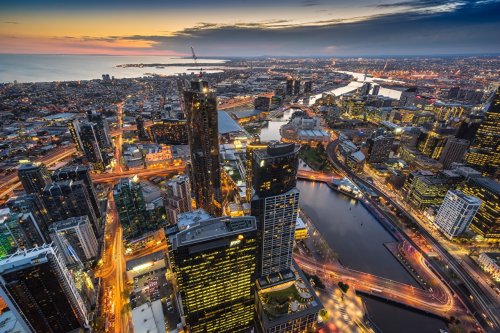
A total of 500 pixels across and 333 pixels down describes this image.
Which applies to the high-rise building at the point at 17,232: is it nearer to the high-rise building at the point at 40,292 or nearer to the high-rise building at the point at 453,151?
the high-rise building at the point at 40,292

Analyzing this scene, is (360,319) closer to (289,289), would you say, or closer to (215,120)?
(289,289)

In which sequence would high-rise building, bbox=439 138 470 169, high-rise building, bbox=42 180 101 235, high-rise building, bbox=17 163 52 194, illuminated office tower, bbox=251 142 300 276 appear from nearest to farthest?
1. illuminated office tower, bbox=251 142 300 276
2. high-rise building, bbox=42 180 101 235
3. high-rise building, bbox=17 163 52 194
4. high-rise building, bbox=439 138 470 169

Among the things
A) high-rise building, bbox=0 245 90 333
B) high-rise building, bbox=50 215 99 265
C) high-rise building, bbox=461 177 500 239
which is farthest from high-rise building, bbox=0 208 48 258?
high-rise building, bbox=461 177 500 239

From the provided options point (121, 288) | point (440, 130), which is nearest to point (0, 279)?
point (121, 288)

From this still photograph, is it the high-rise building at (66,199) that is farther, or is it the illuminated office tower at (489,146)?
the illuminated office tower at (489,146)

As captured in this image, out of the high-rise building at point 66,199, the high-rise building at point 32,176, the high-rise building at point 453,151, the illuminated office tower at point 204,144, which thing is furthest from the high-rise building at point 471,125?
the high-rise building at point 32,176

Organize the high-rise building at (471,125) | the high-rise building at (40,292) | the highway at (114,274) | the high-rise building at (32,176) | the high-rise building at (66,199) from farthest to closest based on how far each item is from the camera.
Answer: the high-rise building at (471,125) → the high-rise building at (32,176) → the high-rise building at (66,199) → the highway at (114,274) → the high-rise building at (40,292)

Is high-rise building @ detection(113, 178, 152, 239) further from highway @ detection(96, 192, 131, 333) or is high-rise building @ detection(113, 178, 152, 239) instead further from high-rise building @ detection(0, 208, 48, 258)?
high-rise building @ detection(0, 208, 48, 258)
